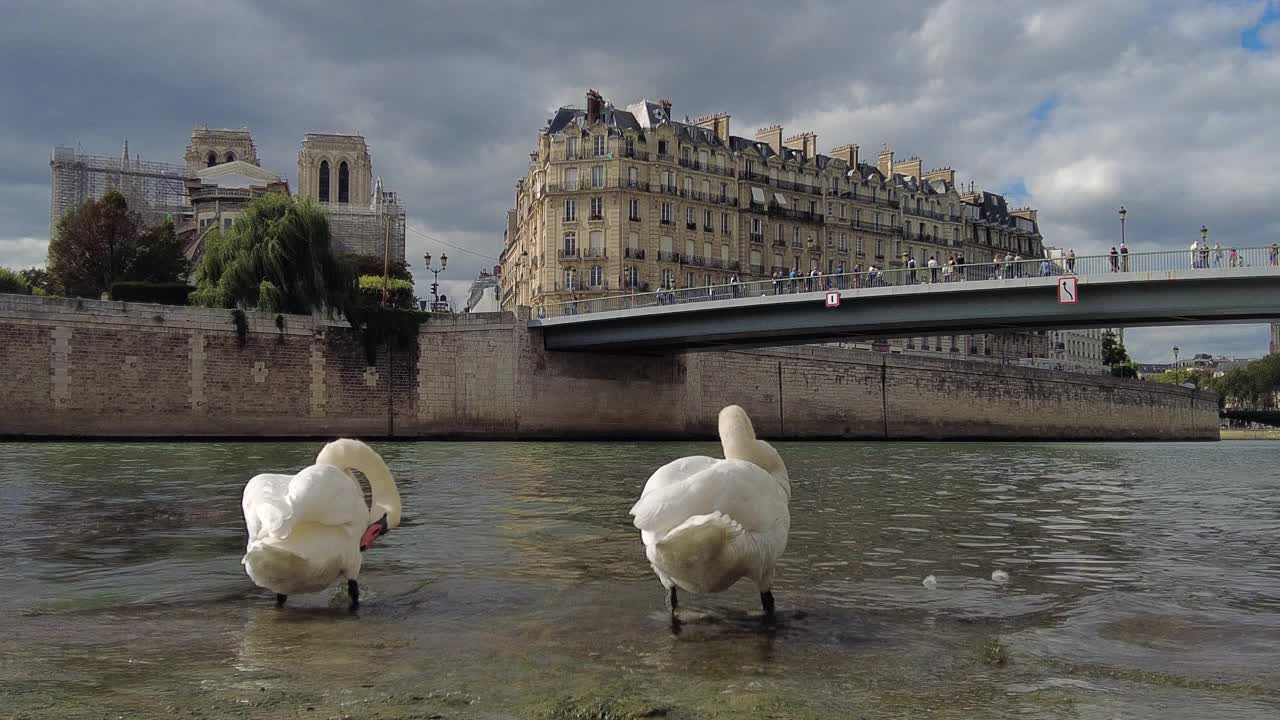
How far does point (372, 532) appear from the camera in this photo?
7.05m

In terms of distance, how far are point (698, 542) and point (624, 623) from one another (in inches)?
40.8

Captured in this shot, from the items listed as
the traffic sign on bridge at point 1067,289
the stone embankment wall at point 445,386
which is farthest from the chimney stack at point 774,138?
the traffic sign on bridge at point 1067,289

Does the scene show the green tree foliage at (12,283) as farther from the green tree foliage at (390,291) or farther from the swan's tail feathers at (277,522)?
the swan's tail feathers at (277,522)

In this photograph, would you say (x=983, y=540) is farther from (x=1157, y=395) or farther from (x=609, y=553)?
(x=1157, y=395)

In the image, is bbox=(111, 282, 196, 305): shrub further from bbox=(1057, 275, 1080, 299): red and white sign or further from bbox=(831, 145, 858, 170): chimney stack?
bbox=(831, 145, 858, 170): chimney stack

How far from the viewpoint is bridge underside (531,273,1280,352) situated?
2866cm

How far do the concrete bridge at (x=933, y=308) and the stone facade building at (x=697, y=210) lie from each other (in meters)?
18.6

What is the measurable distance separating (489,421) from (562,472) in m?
23.5

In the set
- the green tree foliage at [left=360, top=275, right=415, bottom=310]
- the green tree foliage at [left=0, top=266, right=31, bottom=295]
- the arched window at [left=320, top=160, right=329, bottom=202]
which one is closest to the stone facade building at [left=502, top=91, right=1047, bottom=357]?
the green tree foliage at [left=360, top=275, right=415, bottom=310]

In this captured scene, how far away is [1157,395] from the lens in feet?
246

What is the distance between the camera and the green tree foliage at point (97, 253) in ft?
201

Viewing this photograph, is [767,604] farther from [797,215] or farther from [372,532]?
[797,215]

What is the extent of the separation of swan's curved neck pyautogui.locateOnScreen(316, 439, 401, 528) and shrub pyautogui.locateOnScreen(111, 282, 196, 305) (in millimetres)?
38008

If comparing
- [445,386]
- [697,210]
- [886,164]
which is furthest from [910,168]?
[445,386]
